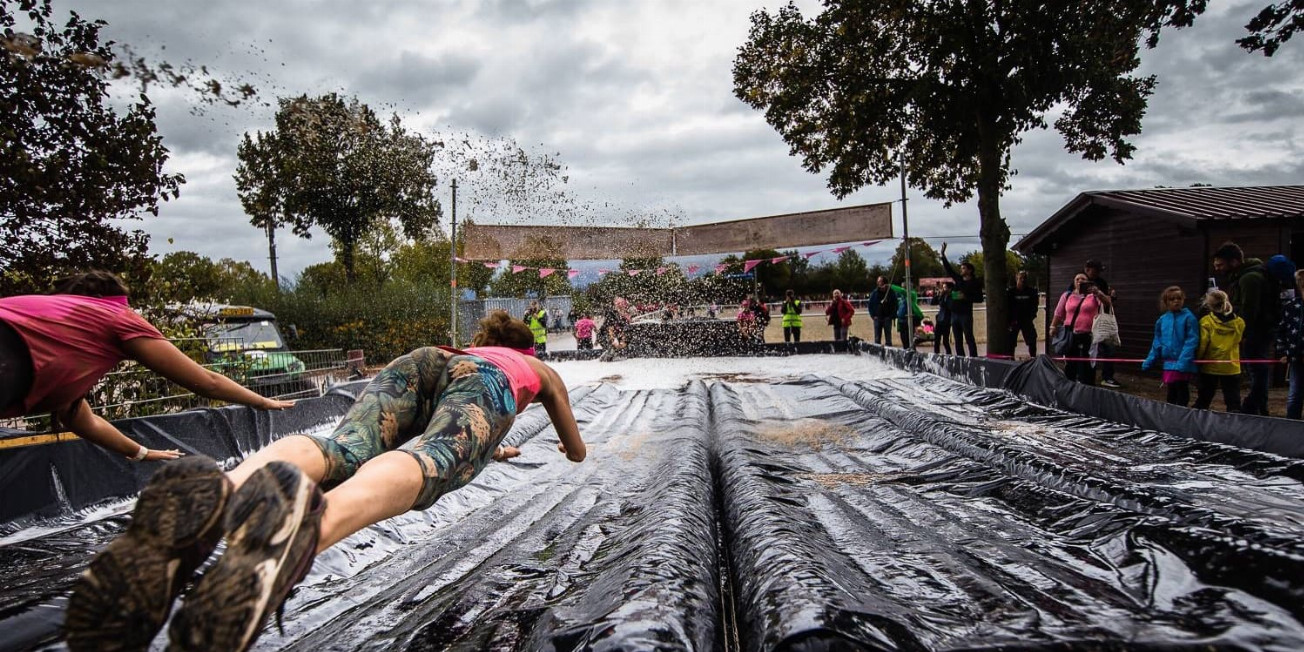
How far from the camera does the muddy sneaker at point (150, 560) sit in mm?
1063

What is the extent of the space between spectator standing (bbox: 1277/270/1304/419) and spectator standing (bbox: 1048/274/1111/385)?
2141mm

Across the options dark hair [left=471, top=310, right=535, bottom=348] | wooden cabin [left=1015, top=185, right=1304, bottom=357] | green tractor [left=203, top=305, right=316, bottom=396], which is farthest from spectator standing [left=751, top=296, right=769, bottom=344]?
dark hair [left=471, top=310, right=535, bottom=348]

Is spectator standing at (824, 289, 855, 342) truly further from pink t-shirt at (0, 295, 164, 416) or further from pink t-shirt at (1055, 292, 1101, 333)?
pink t-shirt at (0, 295, 164, 416)

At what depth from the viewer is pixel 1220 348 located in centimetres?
479

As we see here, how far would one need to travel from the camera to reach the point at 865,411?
5.11m

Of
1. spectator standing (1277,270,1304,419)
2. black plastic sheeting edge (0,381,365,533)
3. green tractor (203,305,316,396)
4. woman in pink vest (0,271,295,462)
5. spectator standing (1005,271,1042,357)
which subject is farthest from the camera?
spectator standing (1005,271,1042,357)

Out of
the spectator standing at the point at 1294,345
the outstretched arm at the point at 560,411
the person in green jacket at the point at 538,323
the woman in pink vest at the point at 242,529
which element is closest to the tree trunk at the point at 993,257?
the spectator standing at the point at 1294,345

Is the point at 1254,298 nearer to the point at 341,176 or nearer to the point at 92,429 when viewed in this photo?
the point at 92,429

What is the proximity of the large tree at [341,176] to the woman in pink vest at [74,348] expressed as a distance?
1953cm

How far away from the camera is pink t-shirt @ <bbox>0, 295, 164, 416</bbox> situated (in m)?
2.14

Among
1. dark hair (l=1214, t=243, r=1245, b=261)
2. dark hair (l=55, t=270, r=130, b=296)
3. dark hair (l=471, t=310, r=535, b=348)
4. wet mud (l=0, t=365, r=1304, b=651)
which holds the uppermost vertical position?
dark hair (l=1214, t=243, r=1245, b=261)

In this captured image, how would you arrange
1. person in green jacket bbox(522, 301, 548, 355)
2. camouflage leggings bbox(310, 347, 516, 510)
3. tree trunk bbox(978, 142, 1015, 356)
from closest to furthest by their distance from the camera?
camouflage leggings bbox(310, 347, 516, 510)
tree trunk bbox(978, 142, 1015, 356)
person in green jacket bbox(522, 301, 548, 355)

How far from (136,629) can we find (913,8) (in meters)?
→ 10.8

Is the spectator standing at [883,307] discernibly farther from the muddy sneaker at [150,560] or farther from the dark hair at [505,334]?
the muddy sneaker at [150,560]
